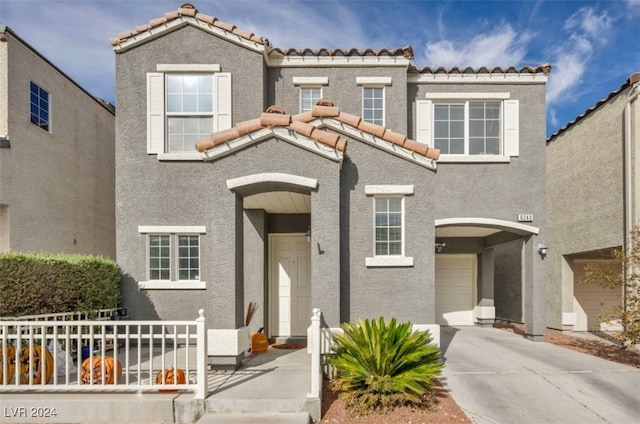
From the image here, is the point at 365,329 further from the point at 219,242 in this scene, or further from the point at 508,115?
the point at 508,115

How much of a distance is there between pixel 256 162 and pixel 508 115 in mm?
7474

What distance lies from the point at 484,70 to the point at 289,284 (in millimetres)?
7953

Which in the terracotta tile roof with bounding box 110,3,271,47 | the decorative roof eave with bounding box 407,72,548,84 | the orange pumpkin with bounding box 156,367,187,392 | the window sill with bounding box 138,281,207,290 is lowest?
the orange pumpkin with bounding box 156,367,187,392

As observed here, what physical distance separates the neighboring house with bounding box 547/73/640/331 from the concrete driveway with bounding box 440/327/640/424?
3.79 metres

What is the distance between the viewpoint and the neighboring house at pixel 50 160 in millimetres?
9180

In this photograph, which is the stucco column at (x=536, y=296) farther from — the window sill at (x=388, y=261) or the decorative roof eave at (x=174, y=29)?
the decorative roof eave at (x=174, y=29)

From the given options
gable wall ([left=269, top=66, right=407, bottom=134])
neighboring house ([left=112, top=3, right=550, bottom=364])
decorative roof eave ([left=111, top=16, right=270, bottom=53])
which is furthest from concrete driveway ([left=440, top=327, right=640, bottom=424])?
decorative roof eave ([left=111, top=16, right=270, bottom=53])

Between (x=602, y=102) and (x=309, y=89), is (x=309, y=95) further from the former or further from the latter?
(x=602, y=102)

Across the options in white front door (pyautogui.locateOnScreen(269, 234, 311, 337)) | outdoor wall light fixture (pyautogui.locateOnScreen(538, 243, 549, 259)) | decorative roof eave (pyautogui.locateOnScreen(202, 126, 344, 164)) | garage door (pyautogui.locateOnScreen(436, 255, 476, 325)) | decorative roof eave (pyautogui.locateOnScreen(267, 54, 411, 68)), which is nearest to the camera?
decorative roof eave (pyautogui.locateOnScreen(202, 126, 344, 164))

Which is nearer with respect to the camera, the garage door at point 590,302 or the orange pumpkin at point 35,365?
the orange pumpkin at point 35,365

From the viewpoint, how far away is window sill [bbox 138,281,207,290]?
28.8ft

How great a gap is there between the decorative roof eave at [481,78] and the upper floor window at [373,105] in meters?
1.01

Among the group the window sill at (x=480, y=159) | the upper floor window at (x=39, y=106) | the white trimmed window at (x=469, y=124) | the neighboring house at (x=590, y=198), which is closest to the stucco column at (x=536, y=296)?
the neighboring house at (x=590, y=198)

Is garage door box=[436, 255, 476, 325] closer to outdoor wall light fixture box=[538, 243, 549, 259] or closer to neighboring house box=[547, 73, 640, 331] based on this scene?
neighboring house box=[547, 73, 640, 331]
